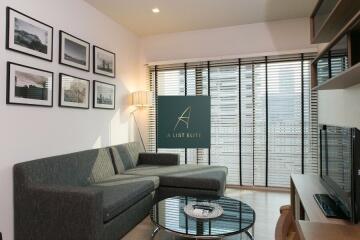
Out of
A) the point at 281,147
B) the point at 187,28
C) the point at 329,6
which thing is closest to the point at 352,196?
the point at 329,6

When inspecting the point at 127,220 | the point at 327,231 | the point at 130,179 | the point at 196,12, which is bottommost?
the point at 127,220

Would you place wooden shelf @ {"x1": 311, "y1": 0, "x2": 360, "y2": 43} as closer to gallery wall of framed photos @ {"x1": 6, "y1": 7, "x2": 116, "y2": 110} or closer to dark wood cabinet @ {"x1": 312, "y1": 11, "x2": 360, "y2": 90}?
dark wood cabinet @ {"x1": 312, "y1": 11, "x2": 360, "y2": 90}

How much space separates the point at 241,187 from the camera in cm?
421

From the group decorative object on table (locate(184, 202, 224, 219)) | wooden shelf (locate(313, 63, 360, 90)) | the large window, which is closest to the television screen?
wooden shelf (locate(313, 63, 360, 90))

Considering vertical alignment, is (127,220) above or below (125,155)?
below

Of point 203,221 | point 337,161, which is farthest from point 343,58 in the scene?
point 203,221

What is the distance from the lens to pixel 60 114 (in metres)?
2.84

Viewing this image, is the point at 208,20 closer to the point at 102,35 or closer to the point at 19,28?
the point at 102,35

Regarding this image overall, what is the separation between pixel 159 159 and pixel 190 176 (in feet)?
3.29

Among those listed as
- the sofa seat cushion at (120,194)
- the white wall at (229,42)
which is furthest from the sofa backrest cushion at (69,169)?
the white wall at (229,42)

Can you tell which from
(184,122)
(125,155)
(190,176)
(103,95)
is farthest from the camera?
(184,122)

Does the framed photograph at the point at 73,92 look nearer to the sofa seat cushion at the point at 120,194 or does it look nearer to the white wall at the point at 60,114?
the white wall at the point at 60,114

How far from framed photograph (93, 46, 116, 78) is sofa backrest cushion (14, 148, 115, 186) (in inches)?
43.6

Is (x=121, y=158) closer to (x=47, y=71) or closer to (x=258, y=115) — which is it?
(x=47, y=71)
